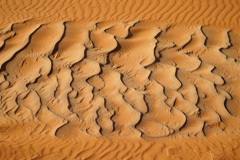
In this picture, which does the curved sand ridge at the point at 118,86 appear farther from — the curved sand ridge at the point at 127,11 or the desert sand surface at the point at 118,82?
the curved sand ridge at the point at 127,11

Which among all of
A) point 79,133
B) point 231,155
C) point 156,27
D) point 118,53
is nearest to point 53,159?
point 79,133

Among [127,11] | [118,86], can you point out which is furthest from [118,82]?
[127,11]

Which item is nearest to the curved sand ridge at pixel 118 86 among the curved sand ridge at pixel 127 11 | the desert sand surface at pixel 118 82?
the desert sand surface at pixel 118 82

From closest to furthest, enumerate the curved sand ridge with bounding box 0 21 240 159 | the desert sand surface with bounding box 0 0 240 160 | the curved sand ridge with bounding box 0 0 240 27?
the desert sand surface with bounding box 0 0 240 160 → the curved sand ridge with bounding box 0 21 240 159 → the curved sand ridge with bounding box 0 0 240 27

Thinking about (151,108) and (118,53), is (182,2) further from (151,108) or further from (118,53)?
(151,108)

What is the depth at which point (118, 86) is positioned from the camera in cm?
560

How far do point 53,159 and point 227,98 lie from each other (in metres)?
3.04

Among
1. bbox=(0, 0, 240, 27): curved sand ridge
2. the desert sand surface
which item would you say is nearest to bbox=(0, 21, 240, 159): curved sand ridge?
the desert sand surface

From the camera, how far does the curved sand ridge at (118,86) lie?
15.5 ft

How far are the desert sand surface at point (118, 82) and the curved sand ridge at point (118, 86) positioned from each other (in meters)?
0.02

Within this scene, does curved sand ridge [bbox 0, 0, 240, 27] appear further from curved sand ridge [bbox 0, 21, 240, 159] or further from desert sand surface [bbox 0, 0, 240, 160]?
curved sand ridge [bbox 0, 21, 240, 159]

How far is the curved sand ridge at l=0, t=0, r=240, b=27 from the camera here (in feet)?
25.5

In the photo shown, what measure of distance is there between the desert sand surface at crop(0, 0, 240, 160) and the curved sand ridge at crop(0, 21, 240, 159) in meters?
0.02

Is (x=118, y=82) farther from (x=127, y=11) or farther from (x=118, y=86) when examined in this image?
(x=127, y=11)
